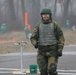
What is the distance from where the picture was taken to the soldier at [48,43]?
26.8ft

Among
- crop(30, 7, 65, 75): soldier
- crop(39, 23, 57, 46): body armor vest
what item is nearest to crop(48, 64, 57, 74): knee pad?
crop(30, 7, 65, 75): soldier

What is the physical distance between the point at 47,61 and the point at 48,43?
401mm

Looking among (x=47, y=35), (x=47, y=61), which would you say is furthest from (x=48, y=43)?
(x=47, y=61)

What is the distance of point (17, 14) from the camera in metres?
44.9

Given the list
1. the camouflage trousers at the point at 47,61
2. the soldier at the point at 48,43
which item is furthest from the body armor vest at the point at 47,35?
the camouflage trousers at the point at 47,61

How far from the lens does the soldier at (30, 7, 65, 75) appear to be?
8156 mm

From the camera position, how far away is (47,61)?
27.2 ft

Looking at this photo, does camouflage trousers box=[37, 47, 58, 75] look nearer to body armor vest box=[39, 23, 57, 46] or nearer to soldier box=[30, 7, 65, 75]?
soldier box=[30, 7, 65, 75]

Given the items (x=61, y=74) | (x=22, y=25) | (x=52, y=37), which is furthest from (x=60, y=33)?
(x=22, y=25)

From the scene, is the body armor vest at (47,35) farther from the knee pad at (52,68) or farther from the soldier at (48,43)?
the knee pad at (52,68)

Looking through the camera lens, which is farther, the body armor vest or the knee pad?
the body armor vest

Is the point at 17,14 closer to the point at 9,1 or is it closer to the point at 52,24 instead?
the point at 9,1

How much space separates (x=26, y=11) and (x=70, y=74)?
3341cm

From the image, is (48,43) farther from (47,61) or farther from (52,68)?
(52,68)
